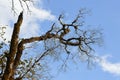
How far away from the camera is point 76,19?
1082 inches

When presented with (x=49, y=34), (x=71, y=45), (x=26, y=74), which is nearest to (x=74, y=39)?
(x=71, y=45)

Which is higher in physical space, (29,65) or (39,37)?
(39,37)

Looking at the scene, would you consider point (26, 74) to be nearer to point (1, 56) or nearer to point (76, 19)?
point (1, 56)

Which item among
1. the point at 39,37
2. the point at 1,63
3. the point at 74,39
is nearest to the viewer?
the point at 39,37

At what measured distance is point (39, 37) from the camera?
1004 inches

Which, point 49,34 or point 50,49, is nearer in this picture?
point 49,34

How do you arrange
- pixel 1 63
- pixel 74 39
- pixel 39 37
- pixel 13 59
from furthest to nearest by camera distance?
pixel 1 63, pixel 74 39, pixel 39 37, pixel 13 59

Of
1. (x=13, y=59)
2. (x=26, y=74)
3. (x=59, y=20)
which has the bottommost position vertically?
(x=26, y=74)

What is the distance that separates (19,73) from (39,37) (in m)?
5.49

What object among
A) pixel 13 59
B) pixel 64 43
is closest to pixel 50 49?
pixel 64 43

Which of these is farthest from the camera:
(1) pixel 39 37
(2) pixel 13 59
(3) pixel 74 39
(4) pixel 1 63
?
(4) pixel 1 63

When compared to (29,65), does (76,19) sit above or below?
above

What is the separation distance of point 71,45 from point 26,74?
16.3 feet

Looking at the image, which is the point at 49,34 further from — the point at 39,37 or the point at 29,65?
the point at 29,65
